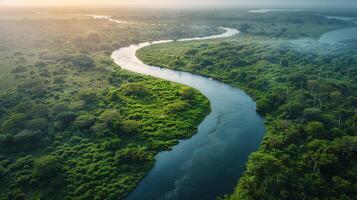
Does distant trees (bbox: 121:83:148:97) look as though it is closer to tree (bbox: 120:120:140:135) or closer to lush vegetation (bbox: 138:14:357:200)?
tree (bbox: 120:120:140:135)

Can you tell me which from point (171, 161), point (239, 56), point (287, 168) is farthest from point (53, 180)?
point (239, 56)

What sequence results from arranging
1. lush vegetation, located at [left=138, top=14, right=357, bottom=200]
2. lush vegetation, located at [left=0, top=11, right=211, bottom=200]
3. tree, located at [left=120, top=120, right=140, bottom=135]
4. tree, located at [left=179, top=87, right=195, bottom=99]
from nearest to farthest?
lush vegetation, located at [left=138, top=14, right=357, bottom=200], lush vegetation, located at [left=0, top=11, right=211, bottom=200], tree, located at [left=120, top=120, right=140, bottom=135], tree, located at [left=179, top=87, right=195, bottom=99]

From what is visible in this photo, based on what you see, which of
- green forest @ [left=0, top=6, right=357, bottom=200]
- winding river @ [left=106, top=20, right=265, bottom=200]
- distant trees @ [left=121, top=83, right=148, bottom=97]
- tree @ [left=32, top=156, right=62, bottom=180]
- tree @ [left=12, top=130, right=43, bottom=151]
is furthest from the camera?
distant trees @ [left=121, top=83, right=148, bottom=97]

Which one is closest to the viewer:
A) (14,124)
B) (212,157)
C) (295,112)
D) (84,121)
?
(212,157)

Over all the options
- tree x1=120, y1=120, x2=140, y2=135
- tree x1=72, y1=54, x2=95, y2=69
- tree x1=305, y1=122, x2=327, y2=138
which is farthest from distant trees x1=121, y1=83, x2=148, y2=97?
tree x1=305, y1=122, x2=327, y2=138

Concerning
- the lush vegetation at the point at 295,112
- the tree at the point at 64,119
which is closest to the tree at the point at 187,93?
the lush vegetation at the point at 295,112

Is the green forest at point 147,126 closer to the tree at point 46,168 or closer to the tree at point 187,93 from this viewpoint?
the tree at point 46,168

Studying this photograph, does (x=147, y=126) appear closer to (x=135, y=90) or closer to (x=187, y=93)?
(x=187, y=93)

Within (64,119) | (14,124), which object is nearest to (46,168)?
(64,119)
